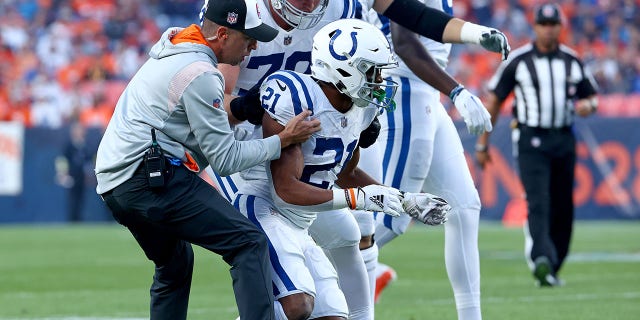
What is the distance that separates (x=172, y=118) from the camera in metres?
4.48

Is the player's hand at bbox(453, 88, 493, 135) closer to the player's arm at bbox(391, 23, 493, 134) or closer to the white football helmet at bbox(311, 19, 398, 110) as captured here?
the player's arm at bbox(391, 23, 493, 134)

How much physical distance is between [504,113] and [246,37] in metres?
13.3

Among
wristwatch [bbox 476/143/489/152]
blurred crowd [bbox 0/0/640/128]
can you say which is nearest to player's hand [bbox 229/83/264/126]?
wristwatch [bbox 476/143/489/152]

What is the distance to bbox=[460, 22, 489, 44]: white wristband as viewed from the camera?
5113 millimetres

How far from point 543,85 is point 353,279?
183 inches

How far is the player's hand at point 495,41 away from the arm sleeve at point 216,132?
1.16 meters

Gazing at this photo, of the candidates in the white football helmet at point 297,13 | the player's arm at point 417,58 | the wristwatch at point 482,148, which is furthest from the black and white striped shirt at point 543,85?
the white football helmet at point 297,13

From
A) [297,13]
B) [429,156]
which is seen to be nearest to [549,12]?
[429,156]

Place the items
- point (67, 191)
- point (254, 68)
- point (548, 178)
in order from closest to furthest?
point (254, 68) → point (548, 178) → point (67, 191)

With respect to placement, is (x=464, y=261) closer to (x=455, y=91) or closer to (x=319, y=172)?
(x=455, y=91)

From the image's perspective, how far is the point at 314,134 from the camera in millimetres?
4672

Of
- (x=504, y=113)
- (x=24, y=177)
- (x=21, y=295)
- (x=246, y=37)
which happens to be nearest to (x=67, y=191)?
(x=24, y=177)

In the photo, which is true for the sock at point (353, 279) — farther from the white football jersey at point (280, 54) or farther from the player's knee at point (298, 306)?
the white football jersey at point (280, 54)

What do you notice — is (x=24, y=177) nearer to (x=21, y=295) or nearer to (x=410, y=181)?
(x=21, y=295)
